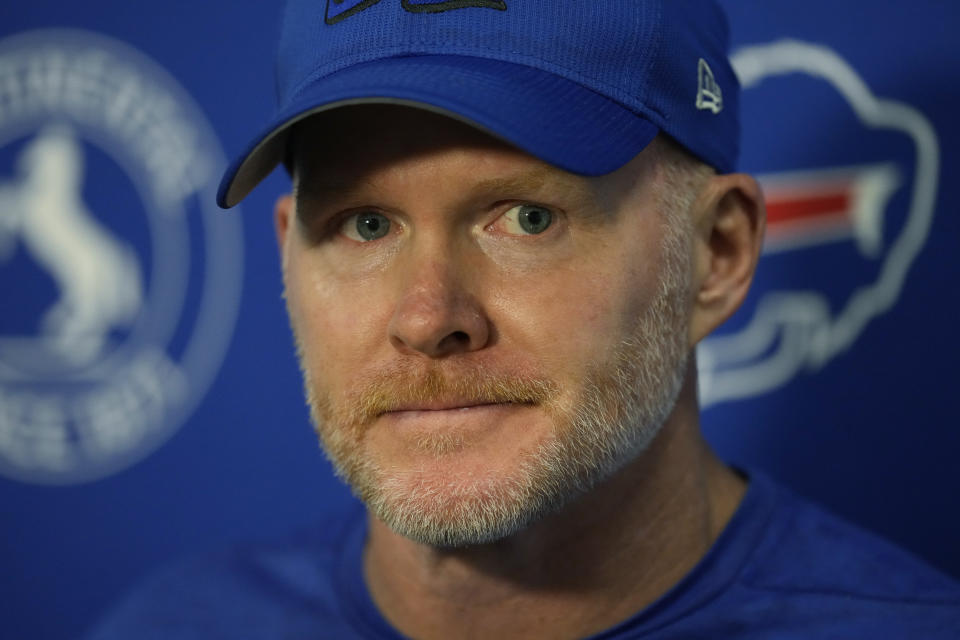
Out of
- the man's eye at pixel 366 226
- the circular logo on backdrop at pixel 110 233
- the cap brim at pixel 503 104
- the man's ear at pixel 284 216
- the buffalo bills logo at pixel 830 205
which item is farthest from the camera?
the circular logo on backdrop at pixel 110 233

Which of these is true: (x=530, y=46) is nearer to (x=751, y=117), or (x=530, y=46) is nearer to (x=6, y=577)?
(x=751, y=117)

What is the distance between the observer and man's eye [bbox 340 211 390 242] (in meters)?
0.88

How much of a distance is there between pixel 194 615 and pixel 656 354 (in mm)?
583

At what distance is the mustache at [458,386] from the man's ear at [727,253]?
0.63ft

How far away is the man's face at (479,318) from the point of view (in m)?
0.82

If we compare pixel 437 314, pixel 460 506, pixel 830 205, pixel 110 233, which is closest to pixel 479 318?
pixel 437 314

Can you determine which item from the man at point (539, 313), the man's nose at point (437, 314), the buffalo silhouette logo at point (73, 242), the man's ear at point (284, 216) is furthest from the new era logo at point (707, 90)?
the buffalo silhouette logo at point (73, 242)

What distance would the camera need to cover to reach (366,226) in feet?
2.94

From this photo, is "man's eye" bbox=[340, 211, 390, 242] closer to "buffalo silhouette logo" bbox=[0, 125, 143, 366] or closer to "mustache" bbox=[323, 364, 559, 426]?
"mustache" bbox=[323, 364, 559, 426]

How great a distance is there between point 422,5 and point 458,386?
0.96 ft

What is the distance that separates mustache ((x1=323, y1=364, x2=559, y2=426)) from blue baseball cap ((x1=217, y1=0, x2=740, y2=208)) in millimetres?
162

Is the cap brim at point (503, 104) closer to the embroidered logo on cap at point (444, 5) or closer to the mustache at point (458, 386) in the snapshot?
the embroidered logo on cap at point (444, 5)

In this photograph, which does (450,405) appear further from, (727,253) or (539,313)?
(727,253)

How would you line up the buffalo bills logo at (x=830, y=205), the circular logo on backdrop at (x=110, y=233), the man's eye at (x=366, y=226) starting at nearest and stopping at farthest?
the man's eye at (x=366, y=226)
the buffalo bills logo at (x=830, y=205)
the circular logo on backdrop at (x=110, y=233)
